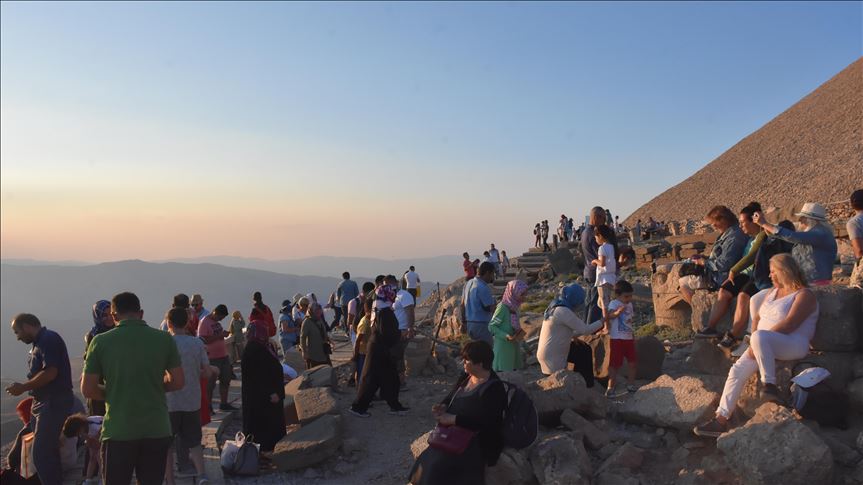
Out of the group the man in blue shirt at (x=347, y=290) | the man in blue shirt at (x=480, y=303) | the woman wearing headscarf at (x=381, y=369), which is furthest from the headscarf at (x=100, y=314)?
the man in blue shirt at (x=347, y=290)

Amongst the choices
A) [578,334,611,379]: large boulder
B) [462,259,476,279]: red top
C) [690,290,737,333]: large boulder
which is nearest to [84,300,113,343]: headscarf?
[578,334,611,379]: large boulder

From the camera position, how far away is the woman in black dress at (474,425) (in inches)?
183

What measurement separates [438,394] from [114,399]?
483 cm

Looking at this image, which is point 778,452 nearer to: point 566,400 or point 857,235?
point 566,400

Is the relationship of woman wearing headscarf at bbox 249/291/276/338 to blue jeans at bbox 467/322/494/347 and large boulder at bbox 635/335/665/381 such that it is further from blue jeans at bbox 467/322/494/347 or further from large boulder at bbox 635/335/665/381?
large boulder at bbox 635/335/665/381

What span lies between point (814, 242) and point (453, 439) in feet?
12.7

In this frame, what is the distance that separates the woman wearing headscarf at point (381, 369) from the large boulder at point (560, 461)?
2.84 m

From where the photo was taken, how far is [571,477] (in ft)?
16.8

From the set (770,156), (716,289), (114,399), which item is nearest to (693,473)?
(716,289)

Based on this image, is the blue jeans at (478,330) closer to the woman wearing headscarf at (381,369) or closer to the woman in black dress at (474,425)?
the woman wearing headscarf at (381,369)

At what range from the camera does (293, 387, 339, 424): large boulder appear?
7555 millimetres

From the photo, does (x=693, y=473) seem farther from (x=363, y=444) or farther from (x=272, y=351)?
(x=272, y=351)

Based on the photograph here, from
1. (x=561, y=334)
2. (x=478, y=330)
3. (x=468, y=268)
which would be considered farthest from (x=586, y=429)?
(x=468, y=268)

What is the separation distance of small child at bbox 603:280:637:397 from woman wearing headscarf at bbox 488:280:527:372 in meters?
0.91
